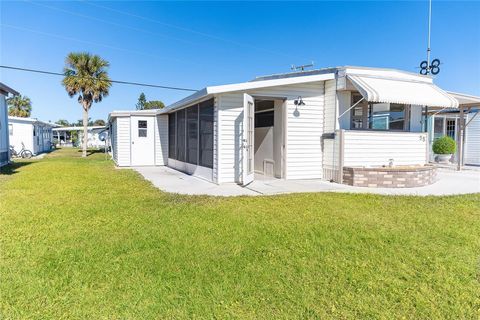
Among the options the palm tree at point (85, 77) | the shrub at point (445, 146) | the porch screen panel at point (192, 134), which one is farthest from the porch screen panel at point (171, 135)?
the shrub at point (445, 146)

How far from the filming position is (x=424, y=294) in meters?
2.74

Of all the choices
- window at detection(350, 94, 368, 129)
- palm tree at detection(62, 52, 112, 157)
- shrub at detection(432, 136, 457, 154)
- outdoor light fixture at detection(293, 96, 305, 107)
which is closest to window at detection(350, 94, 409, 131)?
window at detection(350, 94, 368, 129)

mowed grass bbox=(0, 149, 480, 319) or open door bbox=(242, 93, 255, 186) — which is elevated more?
open door bbox=(242, 93, 255, 186)

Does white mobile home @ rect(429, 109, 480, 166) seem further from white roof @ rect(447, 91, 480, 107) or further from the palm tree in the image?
the palm tree

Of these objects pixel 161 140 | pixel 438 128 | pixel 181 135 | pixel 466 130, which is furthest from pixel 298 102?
pixel 466 130

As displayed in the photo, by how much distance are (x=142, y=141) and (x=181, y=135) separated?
372 cm

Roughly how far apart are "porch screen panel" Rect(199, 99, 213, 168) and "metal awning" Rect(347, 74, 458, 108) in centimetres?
428

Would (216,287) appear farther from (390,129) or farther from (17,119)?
(17,119)

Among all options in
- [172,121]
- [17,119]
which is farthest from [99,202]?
[17,119]

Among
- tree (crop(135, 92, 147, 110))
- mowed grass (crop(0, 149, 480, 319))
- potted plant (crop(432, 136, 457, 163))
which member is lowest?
mowed grass (crop(0, 149, 480, 319))

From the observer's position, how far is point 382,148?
31.2 feet

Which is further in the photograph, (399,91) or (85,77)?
(85,77)

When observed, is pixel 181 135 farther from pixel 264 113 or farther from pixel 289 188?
pixel 289 188

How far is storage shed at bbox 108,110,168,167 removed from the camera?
1533cm
